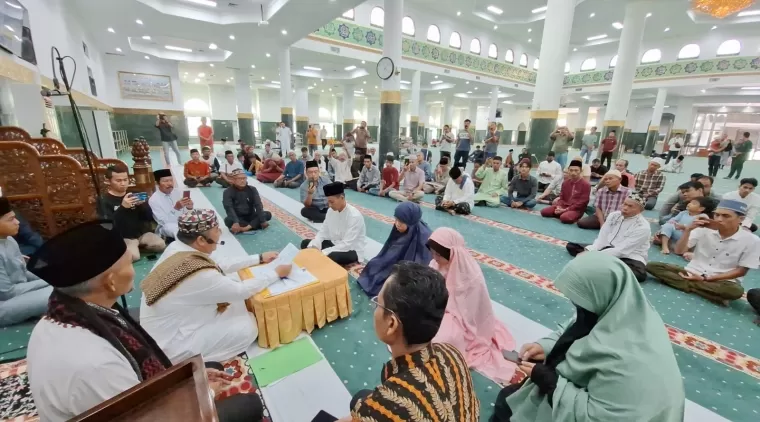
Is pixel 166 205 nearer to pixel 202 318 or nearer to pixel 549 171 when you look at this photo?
pixel 202 318

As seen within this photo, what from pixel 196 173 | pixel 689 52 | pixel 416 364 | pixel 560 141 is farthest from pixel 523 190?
pixel 689 52

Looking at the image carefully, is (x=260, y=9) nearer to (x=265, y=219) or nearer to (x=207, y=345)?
(x=265, y=219)

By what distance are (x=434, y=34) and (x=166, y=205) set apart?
1393cm

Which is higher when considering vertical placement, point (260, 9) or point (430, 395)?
point (260, 9)

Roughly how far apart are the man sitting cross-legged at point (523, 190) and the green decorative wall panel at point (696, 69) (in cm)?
1302

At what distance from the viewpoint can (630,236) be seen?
→ 3.17 meters

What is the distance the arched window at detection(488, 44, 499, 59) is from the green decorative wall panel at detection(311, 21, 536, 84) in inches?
8.8

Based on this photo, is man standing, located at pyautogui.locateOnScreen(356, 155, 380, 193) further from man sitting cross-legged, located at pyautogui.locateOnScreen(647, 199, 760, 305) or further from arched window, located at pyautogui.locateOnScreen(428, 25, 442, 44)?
arched window, located at pyautogui.locateOnScreen(428, 25, 442, 44)

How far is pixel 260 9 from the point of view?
8.35 metres

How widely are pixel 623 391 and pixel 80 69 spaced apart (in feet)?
36.4

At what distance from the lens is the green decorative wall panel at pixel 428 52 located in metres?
11.6

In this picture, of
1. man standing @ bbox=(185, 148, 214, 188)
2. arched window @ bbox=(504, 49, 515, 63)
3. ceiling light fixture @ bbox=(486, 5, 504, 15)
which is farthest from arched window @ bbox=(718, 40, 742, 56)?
man standing @ bbox=(185, 148, 214, 188)

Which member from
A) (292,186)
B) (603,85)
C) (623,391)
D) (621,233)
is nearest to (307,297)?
(623,391)

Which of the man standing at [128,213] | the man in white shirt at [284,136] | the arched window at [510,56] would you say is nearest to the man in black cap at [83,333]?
the man standing at [128,213]
